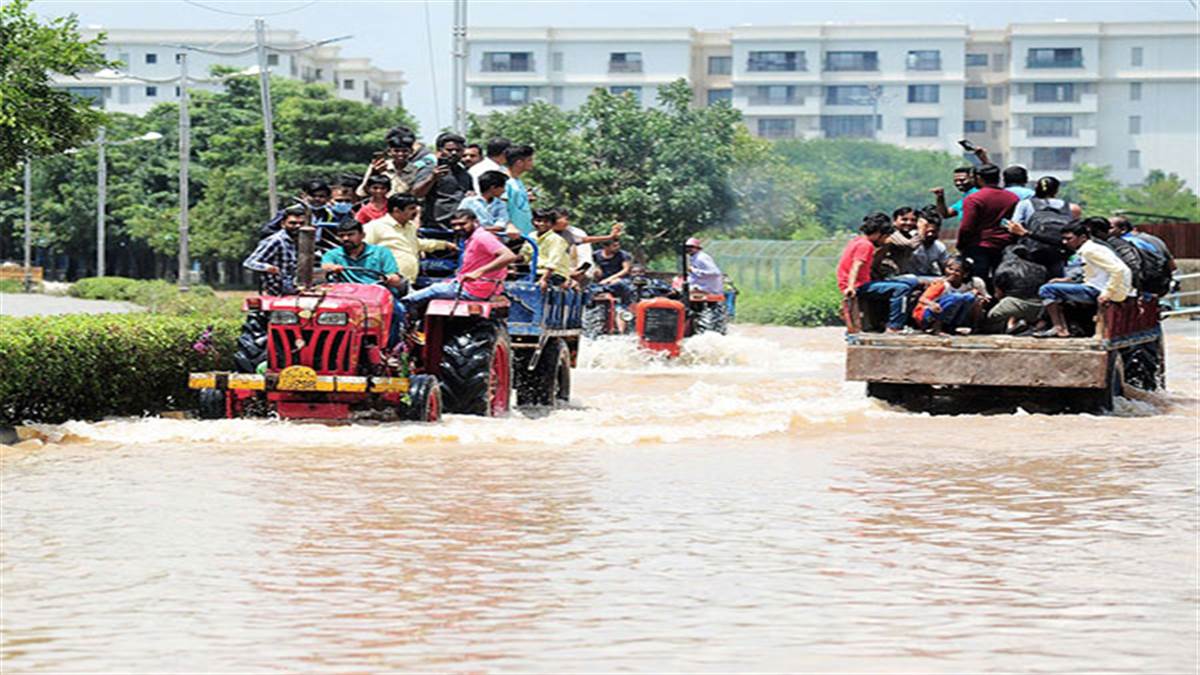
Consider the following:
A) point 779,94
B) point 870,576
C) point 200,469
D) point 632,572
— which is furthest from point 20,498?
point 779,94

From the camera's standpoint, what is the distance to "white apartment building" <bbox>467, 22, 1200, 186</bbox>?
4412 inches

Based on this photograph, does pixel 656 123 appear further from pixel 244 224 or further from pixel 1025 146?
pixel 1025 146

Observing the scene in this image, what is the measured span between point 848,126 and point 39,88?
9407 centimetres

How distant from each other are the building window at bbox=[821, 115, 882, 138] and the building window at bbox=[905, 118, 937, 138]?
5.64 ft

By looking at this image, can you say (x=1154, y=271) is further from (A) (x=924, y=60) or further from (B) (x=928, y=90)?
(A) (x=924, y=60)

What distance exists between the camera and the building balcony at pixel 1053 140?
112m

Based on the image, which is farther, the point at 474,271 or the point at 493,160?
the point at 493,160

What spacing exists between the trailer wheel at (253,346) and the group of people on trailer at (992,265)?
559 centimetres

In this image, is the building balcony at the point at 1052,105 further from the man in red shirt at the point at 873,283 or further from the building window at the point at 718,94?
the man in red shirt at the point at 873,283

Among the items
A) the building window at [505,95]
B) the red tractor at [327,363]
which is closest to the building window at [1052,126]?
the building window at [505,95]

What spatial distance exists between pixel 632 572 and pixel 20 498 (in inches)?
176

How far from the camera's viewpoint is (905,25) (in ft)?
373

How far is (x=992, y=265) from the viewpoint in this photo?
1989 centimetres

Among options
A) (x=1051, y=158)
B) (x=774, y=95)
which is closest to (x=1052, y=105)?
(x=1051, y=158)
